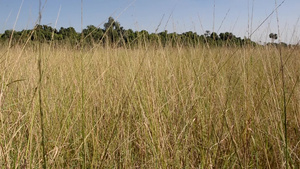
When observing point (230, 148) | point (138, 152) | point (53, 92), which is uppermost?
point (53, 92)

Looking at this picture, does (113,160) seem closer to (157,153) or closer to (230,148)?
(157,153)

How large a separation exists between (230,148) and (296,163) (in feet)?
1.18

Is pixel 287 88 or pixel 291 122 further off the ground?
pixel 287 88

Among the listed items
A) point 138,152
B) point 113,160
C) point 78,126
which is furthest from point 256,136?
point 78,126

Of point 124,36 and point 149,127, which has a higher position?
point 124,36

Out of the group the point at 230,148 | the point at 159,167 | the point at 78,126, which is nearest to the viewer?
the point at 159,167

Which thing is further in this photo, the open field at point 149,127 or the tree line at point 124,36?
the tree line at point 124,36

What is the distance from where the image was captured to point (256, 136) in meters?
1.32

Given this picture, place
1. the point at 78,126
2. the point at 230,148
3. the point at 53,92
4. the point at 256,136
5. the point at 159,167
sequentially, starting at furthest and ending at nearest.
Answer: the point at 53,92
the point at 78,126
the point at 256,136
the point at 230,148
the point at 159,167

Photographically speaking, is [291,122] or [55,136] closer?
[55,136]

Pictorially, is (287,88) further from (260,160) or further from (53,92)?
(53,92)

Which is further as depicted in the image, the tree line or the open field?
the tree line

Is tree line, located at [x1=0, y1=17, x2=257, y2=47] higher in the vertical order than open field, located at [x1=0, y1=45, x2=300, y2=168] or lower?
higher

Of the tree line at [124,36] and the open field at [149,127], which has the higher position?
the tree line at [124,36]
